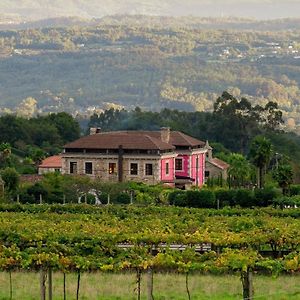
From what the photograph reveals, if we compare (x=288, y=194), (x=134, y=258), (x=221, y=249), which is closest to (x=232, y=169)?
(x=288, y=194)

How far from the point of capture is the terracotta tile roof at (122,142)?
74625 mm

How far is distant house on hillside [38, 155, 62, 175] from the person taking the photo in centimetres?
8215

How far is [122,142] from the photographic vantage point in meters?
75.2

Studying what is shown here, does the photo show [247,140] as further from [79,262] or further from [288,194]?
[79,262]

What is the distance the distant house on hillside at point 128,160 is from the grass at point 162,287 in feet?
130

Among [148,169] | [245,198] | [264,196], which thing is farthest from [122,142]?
[264,196]

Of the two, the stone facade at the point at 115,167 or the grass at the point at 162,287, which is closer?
the grass at the point at 162,287

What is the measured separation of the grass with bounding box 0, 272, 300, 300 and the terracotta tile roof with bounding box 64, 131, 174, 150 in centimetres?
4011

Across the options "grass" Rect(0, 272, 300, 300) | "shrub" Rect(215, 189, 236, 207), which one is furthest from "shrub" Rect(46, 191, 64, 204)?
"grass" Rect(0, 272, 300, 300)

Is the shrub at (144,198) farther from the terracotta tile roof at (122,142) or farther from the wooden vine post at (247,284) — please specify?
the wooden vine post at (247,284)

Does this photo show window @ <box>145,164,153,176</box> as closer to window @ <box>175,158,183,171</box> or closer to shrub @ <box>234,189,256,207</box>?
window @ <box>175,158,183,171</box>

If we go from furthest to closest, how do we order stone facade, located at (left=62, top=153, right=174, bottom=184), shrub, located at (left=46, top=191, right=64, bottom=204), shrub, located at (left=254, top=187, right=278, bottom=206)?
stone facade, located at (left=62, top=153, right=174, bottom=184) < shrub, located at (left=46, top=191, right=64, bottom=204) < shrub, located at (left=254, top=187, right=278, bottom=206)

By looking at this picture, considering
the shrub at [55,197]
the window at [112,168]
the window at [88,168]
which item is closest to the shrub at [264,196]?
the shrub at [55,197]

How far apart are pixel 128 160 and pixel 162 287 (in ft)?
139
